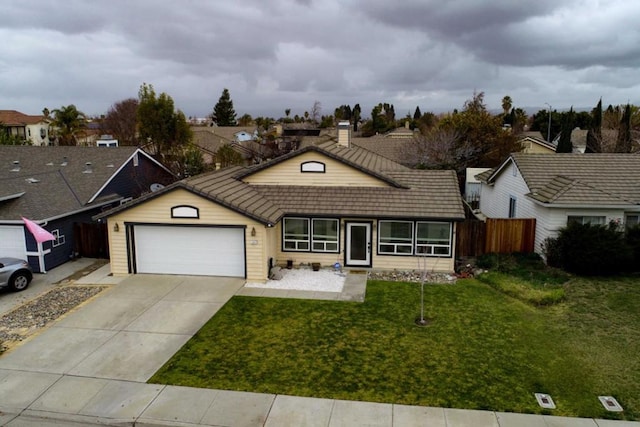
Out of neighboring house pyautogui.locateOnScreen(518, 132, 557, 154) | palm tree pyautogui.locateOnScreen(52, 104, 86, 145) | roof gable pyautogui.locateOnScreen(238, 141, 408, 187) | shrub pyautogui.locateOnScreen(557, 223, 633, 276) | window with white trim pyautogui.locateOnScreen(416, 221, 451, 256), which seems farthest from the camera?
palm tree pyautogui.locateOnScreen(52, 104, 86, 145)

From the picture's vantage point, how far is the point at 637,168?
2152cm

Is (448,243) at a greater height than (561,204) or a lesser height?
lesser

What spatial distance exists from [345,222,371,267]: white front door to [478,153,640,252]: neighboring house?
24.1ft

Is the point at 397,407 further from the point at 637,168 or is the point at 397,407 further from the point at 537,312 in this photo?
the point at 637,168

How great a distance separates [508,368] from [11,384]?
11.7 meters

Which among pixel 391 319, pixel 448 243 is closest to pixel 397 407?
pixel 391 319

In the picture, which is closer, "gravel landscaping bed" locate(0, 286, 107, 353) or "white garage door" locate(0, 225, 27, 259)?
"gravel landscaping bed" locate(0, 286, 107, 353)

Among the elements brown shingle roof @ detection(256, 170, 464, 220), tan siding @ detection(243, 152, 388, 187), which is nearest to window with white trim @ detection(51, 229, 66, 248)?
tan siding @ detection(243, 152, 388, 187)

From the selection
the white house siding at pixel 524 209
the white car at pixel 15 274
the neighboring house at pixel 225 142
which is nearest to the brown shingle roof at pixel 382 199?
the white house siding at pixel 524 209

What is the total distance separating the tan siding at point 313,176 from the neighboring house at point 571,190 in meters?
6.83

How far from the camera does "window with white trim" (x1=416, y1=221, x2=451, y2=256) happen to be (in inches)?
754

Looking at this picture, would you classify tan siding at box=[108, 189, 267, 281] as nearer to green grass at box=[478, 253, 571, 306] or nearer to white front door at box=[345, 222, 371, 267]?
white front door at box=[345, 222, 371, 267]

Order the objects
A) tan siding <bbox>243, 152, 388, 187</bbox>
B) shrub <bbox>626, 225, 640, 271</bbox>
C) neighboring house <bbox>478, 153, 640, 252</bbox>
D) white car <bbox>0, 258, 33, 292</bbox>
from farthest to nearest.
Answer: tan siding <bbox>243, 152, 388, 187</bbox> → neighboring house <bbox>478, 153, 640, 252</bbox> → shrub <bbox>626, 225, 640, 271</bbox> → white car <bbox>0, 258, 33, 292</bbox>

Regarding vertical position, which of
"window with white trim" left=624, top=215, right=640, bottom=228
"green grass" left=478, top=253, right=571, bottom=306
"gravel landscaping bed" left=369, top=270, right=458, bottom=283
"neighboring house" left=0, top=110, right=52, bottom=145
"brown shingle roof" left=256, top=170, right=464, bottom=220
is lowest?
"gravel landscaping bed" left=369, top=270, right=458, bottom=283
